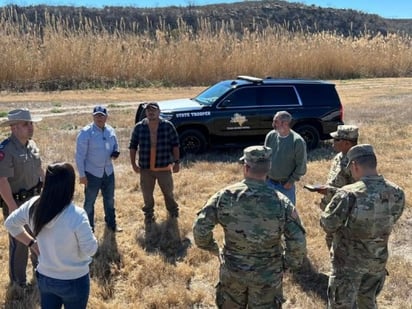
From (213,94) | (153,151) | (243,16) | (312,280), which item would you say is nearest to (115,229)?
(153,151)

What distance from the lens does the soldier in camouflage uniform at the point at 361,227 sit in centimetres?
385

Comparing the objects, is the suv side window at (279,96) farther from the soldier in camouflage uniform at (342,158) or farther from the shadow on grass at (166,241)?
the soldier in camouflage uniform at (342,158)

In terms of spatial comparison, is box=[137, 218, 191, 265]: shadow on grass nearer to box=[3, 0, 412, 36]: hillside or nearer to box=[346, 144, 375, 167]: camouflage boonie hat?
box=[346, 144, 375, 167]: camouflage boonie hat

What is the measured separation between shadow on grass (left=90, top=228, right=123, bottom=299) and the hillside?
156 feet

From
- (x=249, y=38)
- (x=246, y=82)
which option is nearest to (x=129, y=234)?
(x=246, y=82)

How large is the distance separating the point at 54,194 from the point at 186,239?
3537mm

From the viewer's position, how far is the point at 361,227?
3.92m

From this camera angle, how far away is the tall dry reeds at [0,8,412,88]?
22.7 m

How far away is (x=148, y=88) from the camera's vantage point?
23.8 metres

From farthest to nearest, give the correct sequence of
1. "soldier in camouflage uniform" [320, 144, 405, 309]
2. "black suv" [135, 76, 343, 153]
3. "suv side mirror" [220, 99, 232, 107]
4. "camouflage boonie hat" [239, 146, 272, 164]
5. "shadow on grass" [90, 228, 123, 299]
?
1. "suv side mirror" [220, 99, 232, 107]
2. "black suv" [135, 76, 343, 153]
3. "shadow on grass" [90, 228, 123, 299]
4. "soldier in camouflage uniform" [320, 144, 405, 309]
5. "camouflage boonie hat" [239, 146, 272, 164]

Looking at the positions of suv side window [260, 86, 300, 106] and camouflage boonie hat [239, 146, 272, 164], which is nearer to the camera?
camouflage boonie hat [239, 146, 272, 164]

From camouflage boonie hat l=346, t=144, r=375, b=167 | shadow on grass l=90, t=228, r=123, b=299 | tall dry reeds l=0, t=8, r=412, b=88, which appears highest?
tall dry reeds l=0, t=8, r=412, b=88

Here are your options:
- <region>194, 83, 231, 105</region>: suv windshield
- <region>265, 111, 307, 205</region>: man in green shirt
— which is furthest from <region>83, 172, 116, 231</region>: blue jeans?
<region>194, 83, 231, 105</region>: suv windshield

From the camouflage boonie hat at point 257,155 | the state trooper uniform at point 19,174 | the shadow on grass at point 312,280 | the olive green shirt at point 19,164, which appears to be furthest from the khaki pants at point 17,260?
the shadow on grass at point 312,280
